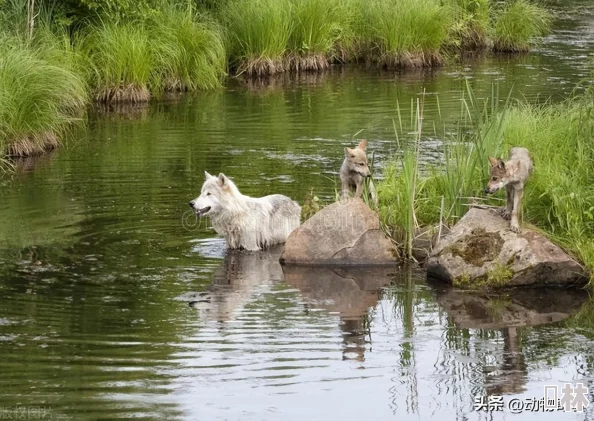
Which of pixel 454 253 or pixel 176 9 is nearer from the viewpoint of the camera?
pixel 454 253

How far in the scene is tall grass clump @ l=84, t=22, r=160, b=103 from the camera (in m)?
23.6

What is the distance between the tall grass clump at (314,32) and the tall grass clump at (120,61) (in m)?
4.53

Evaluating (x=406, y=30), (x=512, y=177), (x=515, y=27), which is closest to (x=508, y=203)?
(x=512, y=177)

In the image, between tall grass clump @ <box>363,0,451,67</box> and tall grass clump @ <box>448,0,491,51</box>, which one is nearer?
tall grass clump @ <box>363,0,451,67</box>

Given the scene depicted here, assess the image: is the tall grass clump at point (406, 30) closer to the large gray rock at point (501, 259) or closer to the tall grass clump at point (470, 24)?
the tall grass clump at point (470, 24)

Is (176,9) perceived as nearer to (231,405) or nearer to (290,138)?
(290,138)

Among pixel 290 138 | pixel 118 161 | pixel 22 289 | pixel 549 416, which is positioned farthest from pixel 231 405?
pixel 290 138

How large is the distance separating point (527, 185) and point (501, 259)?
3.84 ft

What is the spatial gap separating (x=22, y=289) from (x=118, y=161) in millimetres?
7183

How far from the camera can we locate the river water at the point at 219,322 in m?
9.39

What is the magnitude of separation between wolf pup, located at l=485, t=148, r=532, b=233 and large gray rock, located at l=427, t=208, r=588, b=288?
177 mm

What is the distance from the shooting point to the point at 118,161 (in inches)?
761

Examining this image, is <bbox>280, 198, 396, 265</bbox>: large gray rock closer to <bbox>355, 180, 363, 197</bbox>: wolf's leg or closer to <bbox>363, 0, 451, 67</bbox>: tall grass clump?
<bbox>355, 180, 363, 197</bbox>: wolf's leg

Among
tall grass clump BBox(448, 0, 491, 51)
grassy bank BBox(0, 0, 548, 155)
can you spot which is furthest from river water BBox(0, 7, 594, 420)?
tall grass clump BBox(448, 0, 491, 51)
